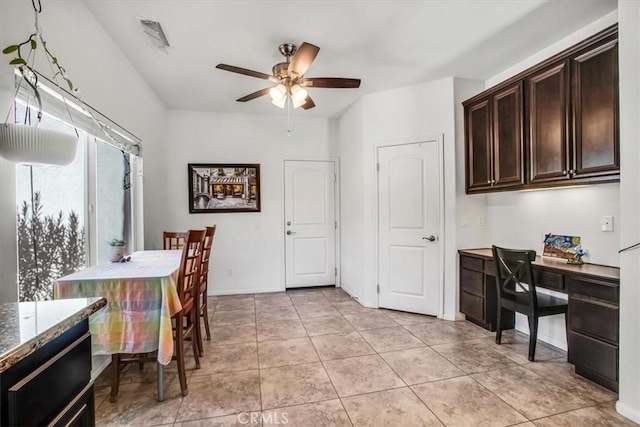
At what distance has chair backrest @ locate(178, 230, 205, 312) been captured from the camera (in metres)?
2.08

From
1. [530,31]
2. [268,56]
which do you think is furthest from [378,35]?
[530,31]

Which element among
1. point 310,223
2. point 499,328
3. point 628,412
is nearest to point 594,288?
point 628,412

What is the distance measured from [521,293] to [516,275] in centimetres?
20

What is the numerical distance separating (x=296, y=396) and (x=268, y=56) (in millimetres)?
2829

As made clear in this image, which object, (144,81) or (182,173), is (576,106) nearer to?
(144,81)

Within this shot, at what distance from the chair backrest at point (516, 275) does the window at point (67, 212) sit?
10.6ft

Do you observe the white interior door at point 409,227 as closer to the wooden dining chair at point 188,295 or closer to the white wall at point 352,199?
the white wall at point 352,199

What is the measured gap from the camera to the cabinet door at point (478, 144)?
3059 mm

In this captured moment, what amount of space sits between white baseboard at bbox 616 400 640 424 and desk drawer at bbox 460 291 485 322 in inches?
48.6

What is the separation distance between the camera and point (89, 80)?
85.6 inches

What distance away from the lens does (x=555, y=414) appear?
1842 millimetres

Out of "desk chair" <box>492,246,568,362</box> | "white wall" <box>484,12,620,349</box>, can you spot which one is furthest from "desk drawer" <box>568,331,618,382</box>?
"white wall" <box>484,12,620,349</box>

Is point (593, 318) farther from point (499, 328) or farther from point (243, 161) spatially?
point (243, 161)

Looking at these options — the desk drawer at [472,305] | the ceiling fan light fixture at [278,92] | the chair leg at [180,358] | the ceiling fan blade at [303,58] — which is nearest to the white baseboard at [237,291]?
the chair leg at [180,358]
